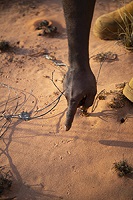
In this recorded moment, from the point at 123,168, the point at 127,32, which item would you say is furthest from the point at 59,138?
the point at 127,32

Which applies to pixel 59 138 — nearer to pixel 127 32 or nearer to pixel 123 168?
pixel 123 168

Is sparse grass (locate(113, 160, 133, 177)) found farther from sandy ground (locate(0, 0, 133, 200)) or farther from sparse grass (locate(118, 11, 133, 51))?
sparse grass (locate(118, 11, 133, 51))

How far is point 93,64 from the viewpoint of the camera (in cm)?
346

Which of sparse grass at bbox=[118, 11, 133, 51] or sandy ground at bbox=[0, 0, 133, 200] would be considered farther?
sparse grass at bbox=[118, 11, 133, 51]

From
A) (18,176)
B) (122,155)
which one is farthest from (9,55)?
(122,155)

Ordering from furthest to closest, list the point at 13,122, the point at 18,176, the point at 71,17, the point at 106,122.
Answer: the point at 13,122, the point at 106,122, the point at 18,176, the point at 71,17

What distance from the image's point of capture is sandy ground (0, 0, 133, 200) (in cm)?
233

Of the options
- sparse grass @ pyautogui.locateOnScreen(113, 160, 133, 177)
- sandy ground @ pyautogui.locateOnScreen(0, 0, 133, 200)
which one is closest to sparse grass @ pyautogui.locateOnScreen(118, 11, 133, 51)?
sandy ground @ pyautogui.locateOnScreen(0, 0, 133, 200)

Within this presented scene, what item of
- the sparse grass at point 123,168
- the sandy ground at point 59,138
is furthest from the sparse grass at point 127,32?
the sparse grass at point 123,168

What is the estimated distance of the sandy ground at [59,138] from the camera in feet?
7.63

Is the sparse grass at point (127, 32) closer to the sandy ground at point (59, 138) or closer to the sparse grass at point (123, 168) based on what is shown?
the sandy ground at point (59, 138)

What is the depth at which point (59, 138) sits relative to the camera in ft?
8.80

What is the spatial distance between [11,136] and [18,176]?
50cm

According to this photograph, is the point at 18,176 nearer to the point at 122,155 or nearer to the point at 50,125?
the point at 50,125
